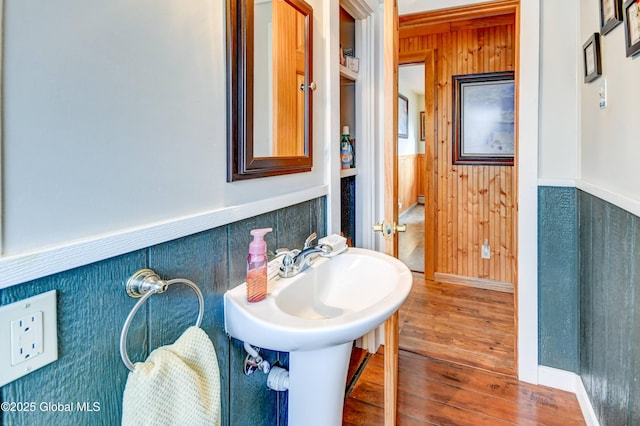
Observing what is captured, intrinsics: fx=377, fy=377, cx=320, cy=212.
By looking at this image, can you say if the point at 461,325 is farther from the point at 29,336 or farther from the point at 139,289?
the point at 29,336

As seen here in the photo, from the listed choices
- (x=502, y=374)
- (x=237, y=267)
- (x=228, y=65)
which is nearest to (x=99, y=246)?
(x=237, y=267)

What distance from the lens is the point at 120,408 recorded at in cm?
74

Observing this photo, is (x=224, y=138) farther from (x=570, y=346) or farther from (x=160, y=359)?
(x=570, y=346)

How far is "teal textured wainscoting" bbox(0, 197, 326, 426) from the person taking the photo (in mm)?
611

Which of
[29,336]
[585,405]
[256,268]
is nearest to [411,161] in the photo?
[585,405]

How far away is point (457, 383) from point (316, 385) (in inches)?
47.1

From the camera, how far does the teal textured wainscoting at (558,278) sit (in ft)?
6.39

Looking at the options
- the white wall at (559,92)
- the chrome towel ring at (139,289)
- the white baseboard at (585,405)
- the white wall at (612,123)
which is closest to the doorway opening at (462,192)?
the white baseboard at (585,405)

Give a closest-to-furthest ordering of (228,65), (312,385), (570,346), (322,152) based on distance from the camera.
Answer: (228,65)
(312,385)
(322,152)
(570,346)

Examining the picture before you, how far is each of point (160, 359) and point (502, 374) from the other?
203cm

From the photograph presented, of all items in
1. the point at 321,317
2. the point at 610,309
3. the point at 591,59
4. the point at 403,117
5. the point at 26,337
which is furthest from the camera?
the point at 403,117

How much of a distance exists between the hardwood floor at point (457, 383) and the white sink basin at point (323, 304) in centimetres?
77

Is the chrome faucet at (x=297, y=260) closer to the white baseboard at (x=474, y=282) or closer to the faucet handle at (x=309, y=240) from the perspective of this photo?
the faucet handle at (x=309, y=240)

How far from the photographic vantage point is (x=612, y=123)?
138 cm
